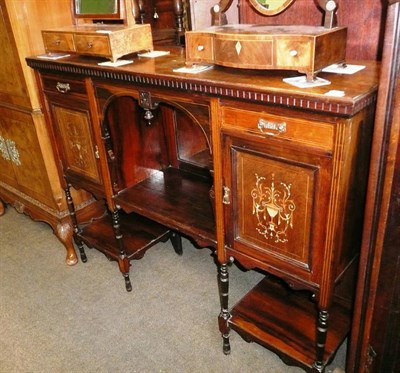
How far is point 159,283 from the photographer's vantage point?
2.48 m

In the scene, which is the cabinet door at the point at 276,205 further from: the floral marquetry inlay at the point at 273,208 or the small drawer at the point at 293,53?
the small drawer at the point at 293,53

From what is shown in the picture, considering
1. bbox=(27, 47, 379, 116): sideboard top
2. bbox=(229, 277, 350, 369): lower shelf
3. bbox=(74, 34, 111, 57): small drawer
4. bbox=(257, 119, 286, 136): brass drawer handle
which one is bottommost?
bbox=(229, 277, 350, 369): lower shelf

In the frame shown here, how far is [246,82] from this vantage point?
1361 mm

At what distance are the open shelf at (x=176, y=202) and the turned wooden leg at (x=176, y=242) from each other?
424mm

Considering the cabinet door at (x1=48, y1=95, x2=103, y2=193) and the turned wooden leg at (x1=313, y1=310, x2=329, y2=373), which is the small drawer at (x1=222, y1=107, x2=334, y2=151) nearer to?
the turned wooden leg at (x1=313, y1=310, x2=329, y2=373)

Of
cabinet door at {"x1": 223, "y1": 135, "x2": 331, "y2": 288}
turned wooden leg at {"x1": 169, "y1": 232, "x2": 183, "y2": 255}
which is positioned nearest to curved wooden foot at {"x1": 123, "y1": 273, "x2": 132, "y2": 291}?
turned wooden leg at {"x1": 169, "y1": 232, "x2": 183, "y2": 255}

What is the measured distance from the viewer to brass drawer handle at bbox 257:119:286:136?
1.32m

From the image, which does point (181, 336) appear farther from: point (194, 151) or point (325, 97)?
point (325, 97)

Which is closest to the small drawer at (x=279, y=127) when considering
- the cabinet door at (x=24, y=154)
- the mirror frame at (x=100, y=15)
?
the mirror frame at (x=100, y=15)

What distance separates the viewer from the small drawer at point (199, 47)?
1.52 m

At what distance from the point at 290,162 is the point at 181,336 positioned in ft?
3.85

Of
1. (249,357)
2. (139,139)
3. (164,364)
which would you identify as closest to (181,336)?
(164,364)

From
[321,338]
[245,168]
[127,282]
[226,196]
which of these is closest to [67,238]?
[127,282]

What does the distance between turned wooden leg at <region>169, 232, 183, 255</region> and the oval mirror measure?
4.77ft
